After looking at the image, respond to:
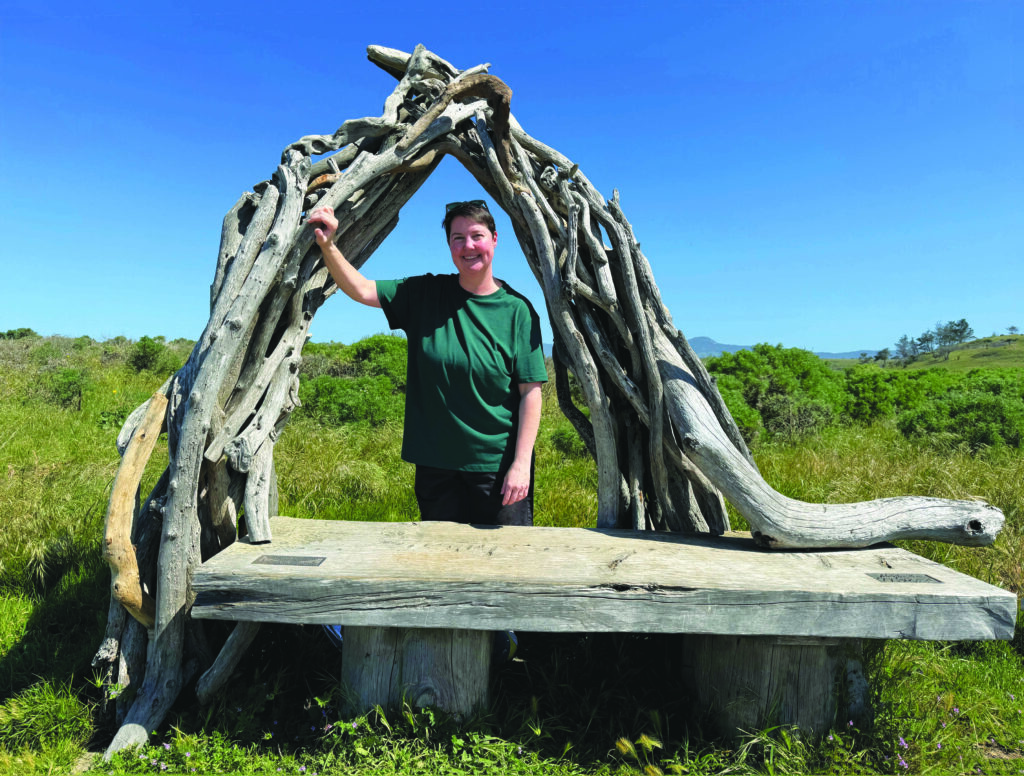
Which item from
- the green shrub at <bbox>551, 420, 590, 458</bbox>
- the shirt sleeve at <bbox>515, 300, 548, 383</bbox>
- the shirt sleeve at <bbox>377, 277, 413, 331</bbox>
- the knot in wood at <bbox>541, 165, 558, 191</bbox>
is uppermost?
the knot in wood at <bbox>541, 165, 558, 191</bbox>

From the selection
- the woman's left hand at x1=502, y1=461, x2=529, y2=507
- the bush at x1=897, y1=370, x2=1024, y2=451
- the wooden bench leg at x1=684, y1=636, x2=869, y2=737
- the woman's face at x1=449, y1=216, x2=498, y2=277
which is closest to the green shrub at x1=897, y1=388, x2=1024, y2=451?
the bush at x1=897, y1=370, x2=1024, y2=451

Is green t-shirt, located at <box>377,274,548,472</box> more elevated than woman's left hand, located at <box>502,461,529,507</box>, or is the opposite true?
green t-shirt, located at <box>377,274,548,472</box>

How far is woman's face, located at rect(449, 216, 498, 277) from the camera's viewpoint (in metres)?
3.12

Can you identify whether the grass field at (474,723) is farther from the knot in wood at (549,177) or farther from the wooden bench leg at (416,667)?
the knot in wood at (549,177)

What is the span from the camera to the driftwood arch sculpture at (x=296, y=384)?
271cm

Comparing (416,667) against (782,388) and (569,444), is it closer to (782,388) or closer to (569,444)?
(569,444)

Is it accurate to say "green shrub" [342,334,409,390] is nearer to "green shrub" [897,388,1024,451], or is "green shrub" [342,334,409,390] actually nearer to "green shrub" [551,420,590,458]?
"green shrub" [551,420,590,458]

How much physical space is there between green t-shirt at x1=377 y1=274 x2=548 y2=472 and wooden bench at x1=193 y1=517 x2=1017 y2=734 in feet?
1.45

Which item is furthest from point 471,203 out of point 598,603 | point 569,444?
point 569,444

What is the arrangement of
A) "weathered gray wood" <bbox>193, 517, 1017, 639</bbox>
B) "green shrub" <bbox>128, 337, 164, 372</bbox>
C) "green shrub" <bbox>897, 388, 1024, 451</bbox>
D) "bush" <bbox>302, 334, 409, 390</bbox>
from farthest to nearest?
1. "green shrub" <bbox>128, 337, 164, 372</bbox>
2. "bush" <bbox>302, 334, 409, 390</bbox>
3. "green shrub" <bbox>897, 388, 1024, 451</bbox>
4. "weathered gray wood" <bbox>193, 517, 1017, 639</bbox>

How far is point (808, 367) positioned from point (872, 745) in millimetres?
7020

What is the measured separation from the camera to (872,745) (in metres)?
2.64

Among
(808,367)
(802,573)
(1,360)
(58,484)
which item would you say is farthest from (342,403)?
(1,360)

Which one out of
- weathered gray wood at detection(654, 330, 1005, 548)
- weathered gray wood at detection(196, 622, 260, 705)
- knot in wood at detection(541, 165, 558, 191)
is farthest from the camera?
knot in wood at detection(541, 165, 558, 191)
